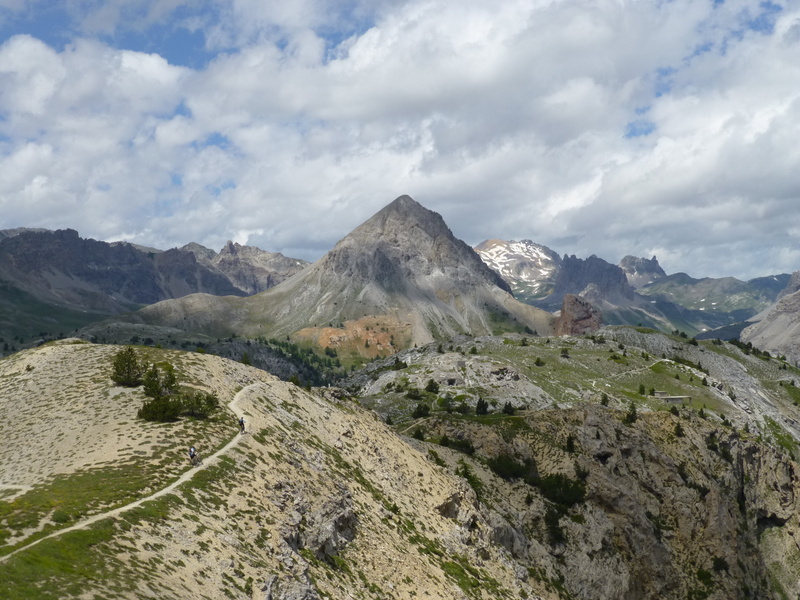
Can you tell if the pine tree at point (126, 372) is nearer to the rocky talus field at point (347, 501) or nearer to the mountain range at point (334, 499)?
the mountain range at point (334, 499)

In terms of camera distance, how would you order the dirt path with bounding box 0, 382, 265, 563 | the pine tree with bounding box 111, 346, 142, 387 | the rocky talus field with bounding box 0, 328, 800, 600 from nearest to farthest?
the dirt path with bounding box 0, 382, 265, 563, the rocky talus field with bounding box 0, 328, 800, 600, the pine tree with bounding box 111, 346, 142, 387

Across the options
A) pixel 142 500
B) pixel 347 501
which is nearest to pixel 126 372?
pixel 347 501

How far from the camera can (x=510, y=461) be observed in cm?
11012

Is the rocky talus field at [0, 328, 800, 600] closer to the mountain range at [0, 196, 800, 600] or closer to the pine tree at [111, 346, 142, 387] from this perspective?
the mountain range at [0, 196, 800, 600]

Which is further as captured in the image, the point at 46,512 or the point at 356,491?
the point at 356,491

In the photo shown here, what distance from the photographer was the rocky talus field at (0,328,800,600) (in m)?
37.1

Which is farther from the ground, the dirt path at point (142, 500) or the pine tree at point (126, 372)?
the pine tree at point (126, 372)

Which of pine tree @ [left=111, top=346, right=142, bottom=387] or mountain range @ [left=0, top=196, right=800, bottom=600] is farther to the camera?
pine tree @ [left=111, top=346, right=142, bottom=387]

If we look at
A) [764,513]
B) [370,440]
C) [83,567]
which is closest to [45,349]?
[370,440]

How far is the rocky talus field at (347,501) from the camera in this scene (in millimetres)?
37125

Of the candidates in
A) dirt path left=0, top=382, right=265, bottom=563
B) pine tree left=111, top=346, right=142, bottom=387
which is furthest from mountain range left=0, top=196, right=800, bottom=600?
pine tree left=111, top=346, right=142, bottom=387

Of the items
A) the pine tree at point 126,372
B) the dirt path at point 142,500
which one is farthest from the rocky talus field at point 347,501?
the pine tree at point 126,372

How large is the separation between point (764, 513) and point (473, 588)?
125822mm

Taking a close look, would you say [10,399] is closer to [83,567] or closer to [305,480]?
[305,480]
